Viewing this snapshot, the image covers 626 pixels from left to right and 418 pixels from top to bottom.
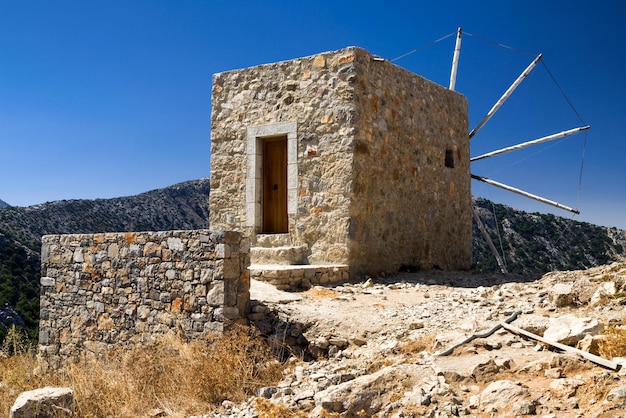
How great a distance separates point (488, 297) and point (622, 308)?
85.6 inches

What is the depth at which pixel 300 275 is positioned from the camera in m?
8.85

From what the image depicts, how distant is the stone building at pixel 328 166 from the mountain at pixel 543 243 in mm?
11870

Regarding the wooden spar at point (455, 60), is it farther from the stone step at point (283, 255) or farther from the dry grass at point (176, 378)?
the dry grass at point (176, 378)

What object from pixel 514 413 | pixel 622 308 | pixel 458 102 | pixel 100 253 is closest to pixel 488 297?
pixel 622 308

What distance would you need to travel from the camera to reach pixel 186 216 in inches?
1297

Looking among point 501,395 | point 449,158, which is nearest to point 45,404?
point 501,395

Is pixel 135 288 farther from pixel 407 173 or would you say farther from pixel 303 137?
pixel 407 173

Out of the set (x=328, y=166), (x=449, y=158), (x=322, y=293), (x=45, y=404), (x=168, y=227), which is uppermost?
(x=449, y=158)

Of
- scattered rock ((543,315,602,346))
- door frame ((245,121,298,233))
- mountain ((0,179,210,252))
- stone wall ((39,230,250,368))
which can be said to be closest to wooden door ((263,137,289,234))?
door frame ((245,121,298,233))

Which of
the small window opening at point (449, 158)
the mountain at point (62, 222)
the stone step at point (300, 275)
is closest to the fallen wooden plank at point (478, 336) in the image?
the stone step at point (300, 275)

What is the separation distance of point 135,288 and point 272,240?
280cm

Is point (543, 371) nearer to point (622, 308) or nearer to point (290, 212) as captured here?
point (622, 308)

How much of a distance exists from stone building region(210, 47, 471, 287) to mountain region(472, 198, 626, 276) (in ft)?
38.9

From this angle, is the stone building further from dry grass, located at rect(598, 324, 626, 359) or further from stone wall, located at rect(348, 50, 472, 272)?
dry grass, located at rect(598, 324, 626, 359)
